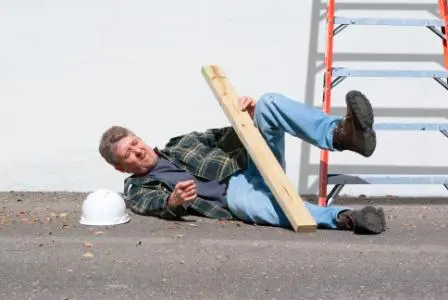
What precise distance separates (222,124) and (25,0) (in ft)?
5.32

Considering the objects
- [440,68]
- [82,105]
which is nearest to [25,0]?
[82,105]

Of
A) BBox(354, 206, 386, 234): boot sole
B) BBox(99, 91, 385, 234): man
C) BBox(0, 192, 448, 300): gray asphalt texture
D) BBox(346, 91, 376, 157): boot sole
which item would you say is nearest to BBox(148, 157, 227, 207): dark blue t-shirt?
BBox(99, 91, 385, 234): man

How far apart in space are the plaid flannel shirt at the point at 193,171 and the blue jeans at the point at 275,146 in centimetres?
9

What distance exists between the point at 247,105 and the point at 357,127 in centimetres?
90

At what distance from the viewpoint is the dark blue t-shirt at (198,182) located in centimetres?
371

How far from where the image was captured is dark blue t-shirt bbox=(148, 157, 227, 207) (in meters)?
3.71

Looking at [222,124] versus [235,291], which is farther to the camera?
[222,124]

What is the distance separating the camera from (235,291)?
246 centimetres

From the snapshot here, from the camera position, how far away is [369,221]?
321 centimetres

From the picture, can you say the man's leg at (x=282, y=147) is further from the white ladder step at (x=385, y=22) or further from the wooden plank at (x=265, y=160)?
the white ladder step at (x=385, y=22)

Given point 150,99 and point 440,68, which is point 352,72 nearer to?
point 440,68

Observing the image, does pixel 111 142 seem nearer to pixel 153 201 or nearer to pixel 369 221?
pixel 153 201

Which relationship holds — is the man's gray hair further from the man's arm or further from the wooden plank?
the wooden plank

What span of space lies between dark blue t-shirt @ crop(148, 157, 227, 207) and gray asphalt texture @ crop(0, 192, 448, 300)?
15cm
